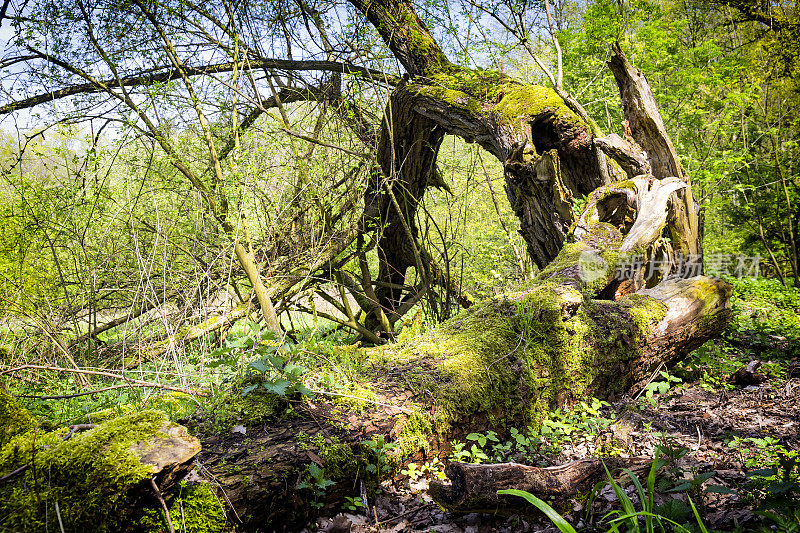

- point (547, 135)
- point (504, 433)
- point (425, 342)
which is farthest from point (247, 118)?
point (504, 433)

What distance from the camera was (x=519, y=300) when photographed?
3312 millimetres

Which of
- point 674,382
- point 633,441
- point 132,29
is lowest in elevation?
point 674,382

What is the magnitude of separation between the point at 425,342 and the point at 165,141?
3324 mm

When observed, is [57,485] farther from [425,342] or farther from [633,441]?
[633,441]

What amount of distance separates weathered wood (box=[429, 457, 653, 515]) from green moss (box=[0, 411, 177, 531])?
1.19 metres

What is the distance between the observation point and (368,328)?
7.66 meters

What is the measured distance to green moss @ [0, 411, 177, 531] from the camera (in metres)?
1.45

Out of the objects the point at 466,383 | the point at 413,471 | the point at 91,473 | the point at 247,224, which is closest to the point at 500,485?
the point at 413,471

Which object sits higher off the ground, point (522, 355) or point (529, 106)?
point (529, 106)

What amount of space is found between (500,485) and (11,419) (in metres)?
1.88

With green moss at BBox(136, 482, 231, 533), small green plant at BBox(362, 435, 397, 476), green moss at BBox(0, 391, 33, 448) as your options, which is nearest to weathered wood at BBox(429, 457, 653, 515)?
small green plant at BBox(362, 435, 397, 476)

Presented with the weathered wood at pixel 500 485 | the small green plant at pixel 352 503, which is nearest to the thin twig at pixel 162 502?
the small green plant at pixel 352 503

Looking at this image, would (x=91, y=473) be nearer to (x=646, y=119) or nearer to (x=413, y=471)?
(x=413, y=471)

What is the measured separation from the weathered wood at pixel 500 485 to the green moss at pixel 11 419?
5.24 feet
